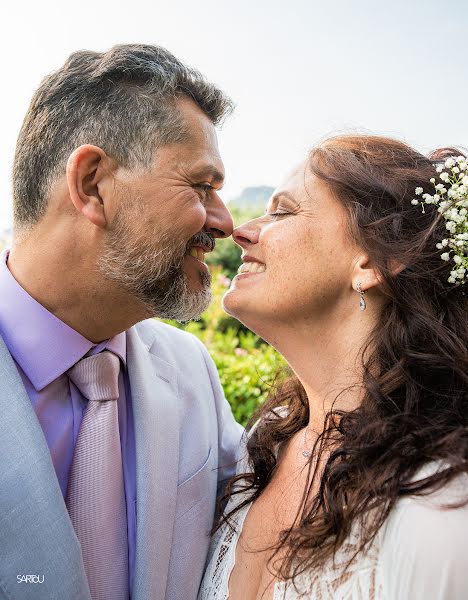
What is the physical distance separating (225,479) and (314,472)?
2.44 feet

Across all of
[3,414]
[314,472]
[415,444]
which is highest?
[415,444]

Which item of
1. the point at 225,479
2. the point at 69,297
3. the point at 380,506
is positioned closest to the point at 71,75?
the point at 69,297

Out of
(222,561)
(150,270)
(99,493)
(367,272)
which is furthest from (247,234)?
(222,561)

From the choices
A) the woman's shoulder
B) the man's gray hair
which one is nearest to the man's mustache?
the man's gray hair

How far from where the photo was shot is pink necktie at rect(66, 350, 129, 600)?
2064mm

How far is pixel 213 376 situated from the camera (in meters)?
3.07

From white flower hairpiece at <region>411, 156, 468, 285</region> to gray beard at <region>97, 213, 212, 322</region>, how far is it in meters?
1.04

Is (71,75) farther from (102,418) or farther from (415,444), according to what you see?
(415,444)

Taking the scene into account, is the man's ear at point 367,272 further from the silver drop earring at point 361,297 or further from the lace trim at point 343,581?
the lace trim at point 343,581

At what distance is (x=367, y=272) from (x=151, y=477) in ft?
3.82

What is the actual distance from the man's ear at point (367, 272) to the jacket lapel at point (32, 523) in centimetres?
132

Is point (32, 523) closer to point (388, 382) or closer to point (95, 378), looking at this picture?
point (95, 378)

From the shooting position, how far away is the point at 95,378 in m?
2.32

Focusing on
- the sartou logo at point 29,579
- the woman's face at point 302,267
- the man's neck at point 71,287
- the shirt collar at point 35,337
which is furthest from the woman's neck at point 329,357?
the sartou logo at point 29,579
